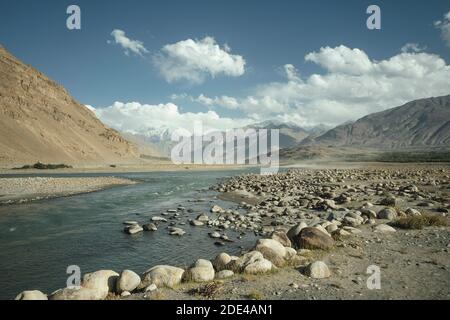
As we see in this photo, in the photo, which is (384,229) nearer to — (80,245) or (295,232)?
(295,232)

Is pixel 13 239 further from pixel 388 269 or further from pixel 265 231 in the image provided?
pixel 388 269

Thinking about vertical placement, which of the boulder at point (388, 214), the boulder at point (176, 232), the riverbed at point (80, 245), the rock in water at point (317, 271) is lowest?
the riverbed at point (80, 245)

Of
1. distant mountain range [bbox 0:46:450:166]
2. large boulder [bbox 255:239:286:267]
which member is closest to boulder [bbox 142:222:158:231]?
large boulder [bbox 255:239:286:267]

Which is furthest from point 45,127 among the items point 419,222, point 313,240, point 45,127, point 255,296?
point 255,296

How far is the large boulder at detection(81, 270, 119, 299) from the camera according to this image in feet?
27.4

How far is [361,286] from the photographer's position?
853cm

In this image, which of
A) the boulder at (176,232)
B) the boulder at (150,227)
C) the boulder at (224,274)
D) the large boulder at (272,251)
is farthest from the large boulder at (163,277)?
the boulder at (150,227)

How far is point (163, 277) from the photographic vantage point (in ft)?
29.9

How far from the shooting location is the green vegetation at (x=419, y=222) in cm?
1484

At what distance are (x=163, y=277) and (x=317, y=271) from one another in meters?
4.71

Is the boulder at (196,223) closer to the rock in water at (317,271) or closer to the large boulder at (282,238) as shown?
the large boulder at (282,238)

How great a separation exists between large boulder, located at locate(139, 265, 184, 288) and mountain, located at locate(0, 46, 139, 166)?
97212mm

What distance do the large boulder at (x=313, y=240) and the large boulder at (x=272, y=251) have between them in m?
1.66

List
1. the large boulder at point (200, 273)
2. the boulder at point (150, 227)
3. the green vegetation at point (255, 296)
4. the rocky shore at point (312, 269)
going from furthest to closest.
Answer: the boulder at point (150, 227), the large boulder at point (200, 273), the rocky shore at point (312, 269), the green vegetation at point (255, 296)
